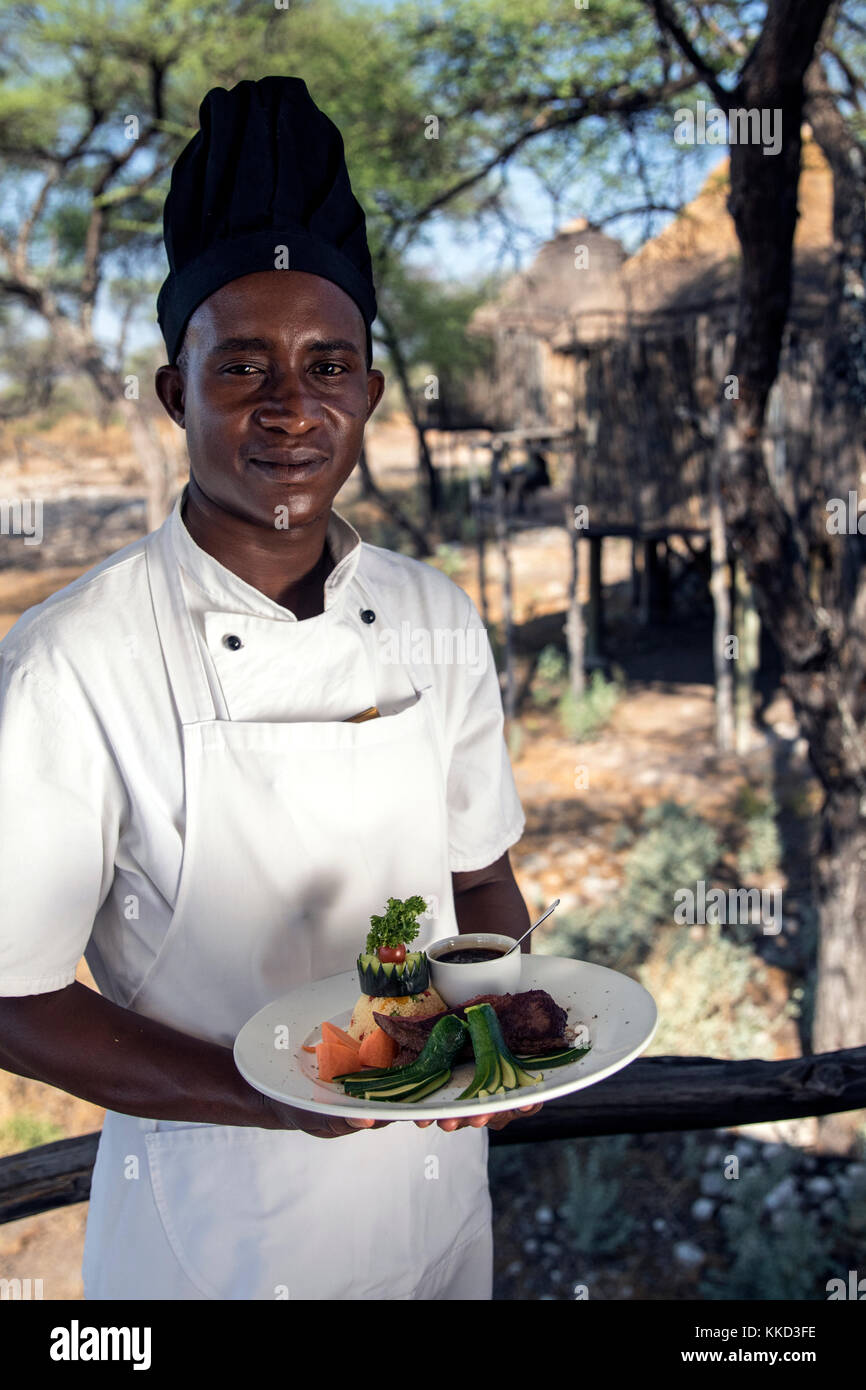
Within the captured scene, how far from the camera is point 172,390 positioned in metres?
1.74

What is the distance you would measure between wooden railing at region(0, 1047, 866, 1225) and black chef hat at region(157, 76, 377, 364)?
142 cm

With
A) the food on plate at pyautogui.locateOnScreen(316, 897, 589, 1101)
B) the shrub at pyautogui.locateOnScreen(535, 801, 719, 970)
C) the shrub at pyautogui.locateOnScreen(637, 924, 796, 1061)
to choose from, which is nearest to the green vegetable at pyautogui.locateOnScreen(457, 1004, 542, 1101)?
the food on plate at pyautogui.locateOnScreen(316, 897, 589, 1101)

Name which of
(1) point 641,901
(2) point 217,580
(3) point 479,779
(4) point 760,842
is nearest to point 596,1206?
(1) point 641,901

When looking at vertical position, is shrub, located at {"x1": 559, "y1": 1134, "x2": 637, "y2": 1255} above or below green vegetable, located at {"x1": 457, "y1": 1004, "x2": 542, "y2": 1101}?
below

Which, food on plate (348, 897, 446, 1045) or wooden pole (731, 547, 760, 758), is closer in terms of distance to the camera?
Answer: food on plate (348, 897, 446, 1045)

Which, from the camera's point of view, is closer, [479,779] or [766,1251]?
[479,779]

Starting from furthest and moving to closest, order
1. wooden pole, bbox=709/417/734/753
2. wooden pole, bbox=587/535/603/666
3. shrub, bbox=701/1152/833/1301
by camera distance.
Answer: wooden pole, bbox=587/535/603/666
wooden pole, bbox=709/417/734/753
shrub, bbox=701/1152/833/1301

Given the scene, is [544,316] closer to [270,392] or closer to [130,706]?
[270,392]

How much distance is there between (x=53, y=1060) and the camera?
1462 millimetres

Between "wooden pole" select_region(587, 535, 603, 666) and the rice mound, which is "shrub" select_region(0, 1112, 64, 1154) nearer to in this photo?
the rice mound

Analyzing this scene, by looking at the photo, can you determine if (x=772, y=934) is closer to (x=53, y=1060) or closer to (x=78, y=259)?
(x=53, y=1060)

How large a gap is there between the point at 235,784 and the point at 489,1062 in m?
0.49

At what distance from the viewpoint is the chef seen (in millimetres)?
1479

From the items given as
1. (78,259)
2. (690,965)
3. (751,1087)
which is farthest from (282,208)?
(78,259)
